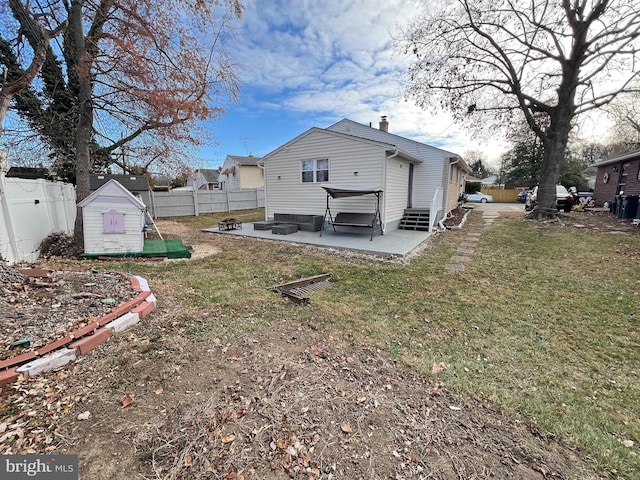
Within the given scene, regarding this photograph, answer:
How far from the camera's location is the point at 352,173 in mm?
9945

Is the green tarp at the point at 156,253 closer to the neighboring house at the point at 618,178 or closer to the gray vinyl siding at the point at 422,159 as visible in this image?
the gray vinyl siding at the point at 422,159

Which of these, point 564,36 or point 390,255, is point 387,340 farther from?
point 564,36

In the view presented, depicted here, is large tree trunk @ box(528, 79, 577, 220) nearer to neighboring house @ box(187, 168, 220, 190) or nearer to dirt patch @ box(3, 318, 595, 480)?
dirt patch @ box(3, 318, 595, 480)

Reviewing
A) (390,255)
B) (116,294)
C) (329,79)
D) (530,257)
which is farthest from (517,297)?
(329,79)

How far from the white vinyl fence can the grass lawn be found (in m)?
2.04

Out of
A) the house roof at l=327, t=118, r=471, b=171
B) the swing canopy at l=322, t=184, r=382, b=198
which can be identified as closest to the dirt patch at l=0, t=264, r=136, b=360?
the swing canopy at l=322, t=184, r=382, b=198

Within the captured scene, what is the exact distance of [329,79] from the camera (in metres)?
12.2

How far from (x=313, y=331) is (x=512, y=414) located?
→ 207cm

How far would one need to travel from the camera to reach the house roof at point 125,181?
498 inches

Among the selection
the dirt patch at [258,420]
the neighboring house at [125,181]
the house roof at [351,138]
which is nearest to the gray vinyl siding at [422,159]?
the house roof at [351,138]

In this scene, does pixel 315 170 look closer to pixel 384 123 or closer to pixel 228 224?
pixel 228 224

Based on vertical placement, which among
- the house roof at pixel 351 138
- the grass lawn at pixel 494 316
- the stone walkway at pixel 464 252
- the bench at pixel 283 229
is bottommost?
the grass lawn at pixel 494 316

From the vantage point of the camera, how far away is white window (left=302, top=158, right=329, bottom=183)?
10508 millimetres

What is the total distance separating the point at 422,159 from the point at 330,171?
5.44 meters
